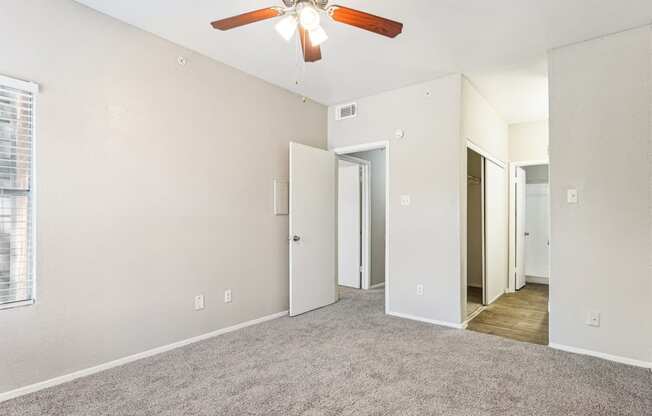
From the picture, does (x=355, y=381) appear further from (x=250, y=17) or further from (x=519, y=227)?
(x=519, y=227)

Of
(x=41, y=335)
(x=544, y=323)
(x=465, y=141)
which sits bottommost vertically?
(x=544, y=323)

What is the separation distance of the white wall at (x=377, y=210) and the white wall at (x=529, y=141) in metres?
1.99

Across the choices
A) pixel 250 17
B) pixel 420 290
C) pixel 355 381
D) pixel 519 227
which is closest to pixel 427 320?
pixel 420 290

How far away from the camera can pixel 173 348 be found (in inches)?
118

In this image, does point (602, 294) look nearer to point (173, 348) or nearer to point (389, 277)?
point (389, 277)

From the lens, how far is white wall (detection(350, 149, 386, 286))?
567 cm

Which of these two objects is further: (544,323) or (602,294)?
(544,323)

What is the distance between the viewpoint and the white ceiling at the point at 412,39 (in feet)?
8.22

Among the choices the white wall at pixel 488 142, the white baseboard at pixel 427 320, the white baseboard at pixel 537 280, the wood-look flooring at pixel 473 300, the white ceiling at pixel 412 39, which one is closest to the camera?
the white ceiling at pixel 412 39

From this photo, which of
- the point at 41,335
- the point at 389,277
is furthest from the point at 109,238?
the point at 389,277

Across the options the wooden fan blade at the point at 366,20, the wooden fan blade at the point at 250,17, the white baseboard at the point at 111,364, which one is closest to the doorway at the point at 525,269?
the white baseboard at the point at 111,364

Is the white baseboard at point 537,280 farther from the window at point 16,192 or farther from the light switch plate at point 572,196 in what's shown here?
the window at point 16,192

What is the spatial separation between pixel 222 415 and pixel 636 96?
3733 mm

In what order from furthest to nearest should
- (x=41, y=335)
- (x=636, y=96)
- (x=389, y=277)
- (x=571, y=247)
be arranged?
1. (x=389, y=277)
2. (x=571, y=247)
3. (x=636, y=96)
4. (x=41, y=335)
